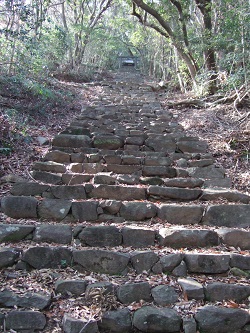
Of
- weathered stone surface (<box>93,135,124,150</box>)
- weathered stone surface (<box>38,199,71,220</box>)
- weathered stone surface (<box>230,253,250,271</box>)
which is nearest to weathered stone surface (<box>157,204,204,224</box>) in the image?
weathered stone surface (<box>230,253,250,271</box>)

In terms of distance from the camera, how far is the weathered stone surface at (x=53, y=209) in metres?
3.93

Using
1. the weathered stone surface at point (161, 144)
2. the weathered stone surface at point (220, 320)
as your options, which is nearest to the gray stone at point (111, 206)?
the weathered stone surface at point (220, 320)

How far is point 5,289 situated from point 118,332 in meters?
1.04

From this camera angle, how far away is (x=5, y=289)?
114 inches

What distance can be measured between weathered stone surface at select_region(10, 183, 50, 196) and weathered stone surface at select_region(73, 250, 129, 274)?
1.27m

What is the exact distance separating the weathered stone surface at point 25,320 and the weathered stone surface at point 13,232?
0.95 meters

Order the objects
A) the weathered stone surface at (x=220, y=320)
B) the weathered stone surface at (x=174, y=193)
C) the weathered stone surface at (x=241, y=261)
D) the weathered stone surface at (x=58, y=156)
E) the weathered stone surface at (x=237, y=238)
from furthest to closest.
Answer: the weathered stone surface at (x=58, y=156) < the weathered stone surface at (x=174, y=193) < the weathered stone surface at (x=237, y=238) < the weathered stone surface at (x=241, y=261) < the weathered stone surface at (x=220, y=320)

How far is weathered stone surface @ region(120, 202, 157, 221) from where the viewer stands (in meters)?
4.00

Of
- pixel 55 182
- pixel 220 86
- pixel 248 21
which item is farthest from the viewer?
pixel 220 86

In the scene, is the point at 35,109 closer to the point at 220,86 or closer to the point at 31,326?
the point at 220,86

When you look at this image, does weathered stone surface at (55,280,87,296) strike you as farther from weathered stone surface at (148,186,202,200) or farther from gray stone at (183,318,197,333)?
weathered stone surface at (148,186,202,200)

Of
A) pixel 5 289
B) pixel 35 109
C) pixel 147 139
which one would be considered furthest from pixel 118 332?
pixel 35 109

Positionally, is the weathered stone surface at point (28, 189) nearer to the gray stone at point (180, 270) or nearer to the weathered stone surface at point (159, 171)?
the weathered stone surface at point (159, 171)

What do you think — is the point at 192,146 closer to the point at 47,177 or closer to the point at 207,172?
the point at 207,172
